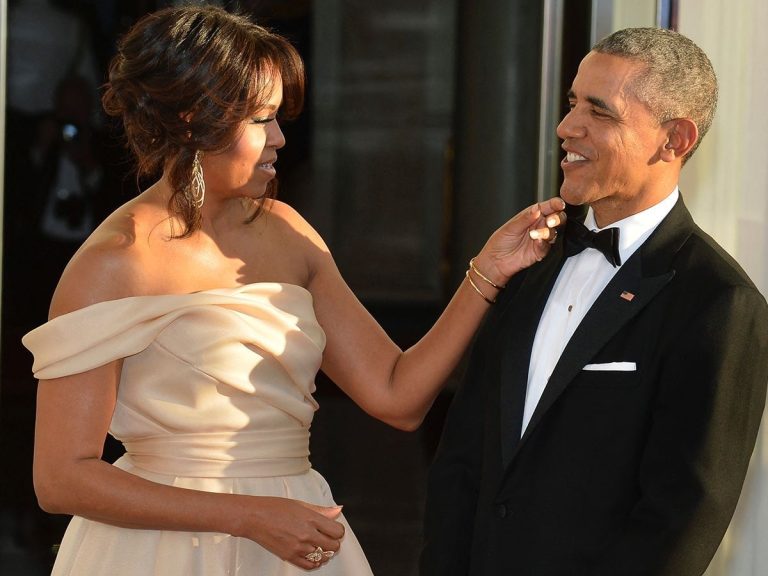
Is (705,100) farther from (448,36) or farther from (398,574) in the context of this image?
(398,574)

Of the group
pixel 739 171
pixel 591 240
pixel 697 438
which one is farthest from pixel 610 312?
pixel 739 171

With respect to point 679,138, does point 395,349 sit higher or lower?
lower

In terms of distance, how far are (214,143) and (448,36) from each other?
1367 mm

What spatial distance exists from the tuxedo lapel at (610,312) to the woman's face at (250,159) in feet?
2.21

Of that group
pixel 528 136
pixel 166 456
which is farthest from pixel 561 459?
pixel 528 136

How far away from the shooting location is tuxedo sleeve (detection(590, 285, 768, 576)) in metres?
1.67

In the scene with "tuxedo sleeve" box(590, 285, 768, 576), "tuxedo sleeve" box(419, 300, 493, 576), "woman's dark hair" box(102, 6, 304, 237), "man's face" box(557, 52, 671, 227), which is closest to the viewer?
"tuxedo sleeve" box(590, 285, 768, 576)

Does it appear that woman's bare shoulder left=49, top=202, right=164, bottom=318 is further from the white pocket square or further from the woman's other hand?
the white pocket square

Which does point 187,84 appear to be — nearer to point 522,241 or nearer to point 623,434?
point 522,241

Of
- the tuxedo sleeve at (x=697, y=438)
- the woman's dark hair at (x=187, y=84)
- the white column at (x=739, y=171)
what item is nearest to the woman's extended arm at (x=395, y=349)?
the woman's dark hair at (x=187, y=84)

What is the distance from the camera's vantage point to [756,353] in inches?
68.1

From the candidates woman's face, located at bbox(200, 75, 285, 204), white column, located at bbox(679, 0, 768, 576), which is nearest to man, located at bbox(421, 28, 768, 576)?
woman's face, located at bbox(200, 75, 285, 204)

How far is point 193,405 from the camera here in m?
2.15

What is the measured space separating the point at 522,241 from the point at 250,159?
56cm
